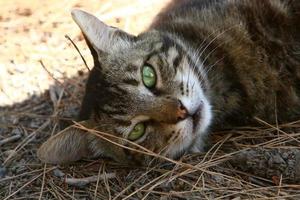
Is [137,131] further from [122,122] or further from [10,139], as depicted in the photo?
[10,139]

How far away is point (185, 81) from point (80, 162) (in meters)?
0.83

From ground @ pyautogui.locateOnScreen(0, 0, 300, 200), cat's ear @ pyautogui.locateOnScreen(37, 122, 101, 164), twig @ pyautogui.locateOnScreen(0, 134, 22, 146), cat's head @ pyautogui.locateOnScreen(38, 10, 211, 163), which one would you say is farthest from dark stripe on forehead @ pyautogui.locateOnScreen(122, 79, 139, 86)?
twig @ pyautogui.locateOnScreen(0, 134, 22, 146)

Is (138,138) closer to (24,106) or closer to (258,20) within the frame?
(258,20)

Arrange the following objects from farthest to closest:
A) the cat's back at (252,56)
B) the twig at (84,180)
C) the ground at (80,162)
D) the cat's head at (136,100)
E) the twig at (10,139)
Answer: the twig at (10,139)
the cat's back at (252,56)
the twig at (84,180)
the cat's head at (136,100)
the ground at (80,162)

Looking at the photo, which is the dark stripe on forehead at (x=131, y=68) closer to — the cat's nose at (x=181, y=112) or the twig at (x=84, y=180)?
the cat's nose at (x=181, y=112)

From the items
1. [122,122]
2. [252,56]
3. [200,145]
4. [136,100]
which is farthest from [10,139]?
[252,56]

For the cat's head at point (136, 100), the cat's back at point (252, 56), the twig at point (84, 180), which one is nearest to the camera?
the cat's head at point (136, 100)

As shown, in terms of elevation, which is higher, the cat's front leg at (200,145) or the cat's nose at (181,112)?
the cat's nose at (181,112)

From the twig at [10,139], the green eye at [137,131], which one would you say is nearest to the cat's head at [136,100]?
the green eye at [137,131]

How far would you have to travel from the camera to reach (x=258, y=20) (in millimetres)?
3402

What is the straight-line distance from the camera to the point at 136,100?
10.0 feet

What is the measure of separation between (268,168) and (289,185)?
15 centimetres

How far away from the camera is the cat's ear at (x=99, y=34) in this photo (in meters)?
3.05

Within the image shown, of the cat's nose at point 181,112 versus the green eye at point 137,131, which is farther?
the green eye at point 137,131
